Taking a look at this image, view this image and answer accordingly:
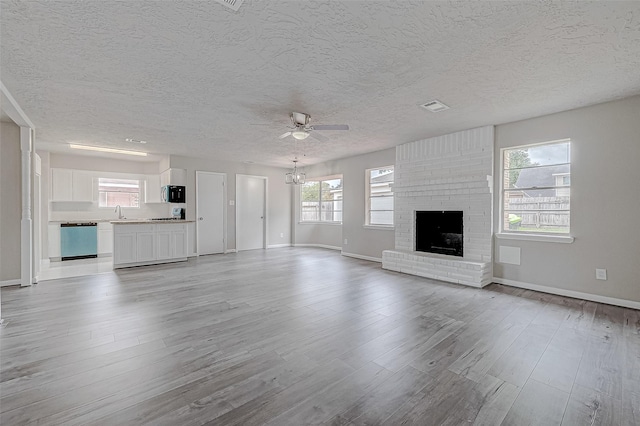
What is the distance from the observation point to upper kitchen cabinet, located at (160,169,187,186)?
692 centimetres

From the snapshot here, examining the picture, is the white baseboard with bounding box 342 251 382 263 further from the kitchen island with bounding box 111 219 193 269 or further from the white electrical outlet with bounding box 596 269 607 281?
the kitchen island with bounding box 111 219 193 269

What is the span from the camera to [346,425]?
1.54m

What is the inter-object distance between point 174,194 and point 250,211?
220 centimetres

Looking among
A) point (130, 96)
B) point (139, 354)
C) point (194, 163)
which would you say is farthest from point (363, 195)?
point (139, 354)

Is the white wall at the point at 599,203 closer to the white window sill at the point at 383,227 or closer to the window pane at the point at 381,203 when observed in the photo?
the white window sill at the point at 383,227

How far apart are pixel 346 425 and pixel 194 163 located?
717cm

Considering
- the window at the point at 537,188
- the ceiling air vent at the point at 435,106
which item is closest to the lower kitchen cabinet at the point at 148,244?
the ceiling air vent at the point at 435,106

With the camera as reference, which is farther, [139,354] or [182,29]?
[139,354]

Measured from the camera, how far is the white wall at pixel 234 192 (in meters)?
7.21

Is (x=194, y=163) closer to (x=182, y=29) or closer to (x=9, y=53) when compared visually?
(x=9, y=53)

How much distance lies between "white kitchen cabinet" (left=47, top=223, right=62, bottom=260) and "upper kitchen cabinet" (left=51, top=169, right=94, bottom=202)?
2.28 ft

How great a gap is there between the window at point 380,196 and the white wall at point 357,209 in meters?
0.15

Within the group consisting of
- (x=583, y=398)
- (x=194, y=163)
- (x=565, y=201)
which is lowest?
(x=583, y=398)

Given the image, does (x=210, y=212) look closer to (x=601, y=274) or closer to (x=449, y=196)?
(x=449, y=196)
